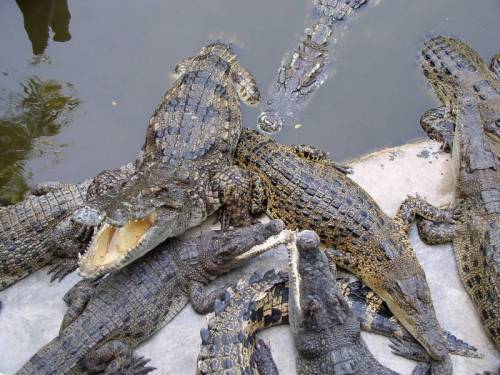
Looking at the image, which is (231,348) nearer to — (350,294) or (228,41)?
(350,294)

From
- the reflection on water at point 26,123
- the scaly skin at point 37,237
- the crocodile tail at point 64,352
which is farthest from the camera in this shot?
the reflection on water at point 26,123

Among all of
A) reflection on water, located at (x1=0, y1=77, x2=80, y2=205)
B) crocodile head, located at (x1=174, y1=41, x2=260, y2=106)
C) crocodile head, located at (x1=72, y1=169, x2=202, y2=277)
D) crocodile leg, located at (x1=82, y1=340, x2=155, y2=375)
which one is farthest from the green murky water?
crocodile leg, located at (x1=82, y1=340, x2=155, y2=375)

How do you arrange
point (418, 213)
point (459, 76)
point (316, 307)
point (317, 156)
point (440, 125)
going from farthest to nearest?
point (459, 76), point (440, 125), point (317, 156), point (418, 213), point (316, 307)

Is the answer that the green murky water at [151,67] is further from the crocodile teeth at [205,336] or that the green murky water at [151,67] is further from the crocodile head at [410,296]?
the crocodile teeth at [205,336]

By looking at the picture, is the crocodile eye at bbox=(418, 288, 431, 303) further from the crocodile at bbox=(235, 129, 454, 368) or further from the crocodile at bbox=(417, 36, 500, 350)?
the crocodile at bbox=(417, 36, 500, 350)

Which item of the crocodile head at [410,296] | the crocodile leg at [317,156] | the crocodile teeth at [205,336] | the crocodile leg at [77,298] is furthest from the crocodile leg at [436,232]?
the crocodile leg at [77,298]

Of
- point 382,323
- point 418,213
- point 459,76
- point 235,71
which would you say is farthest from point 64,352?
point 459,76

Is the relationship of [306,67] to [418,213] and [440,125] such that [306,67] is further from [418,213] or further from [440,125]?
[418,213]
